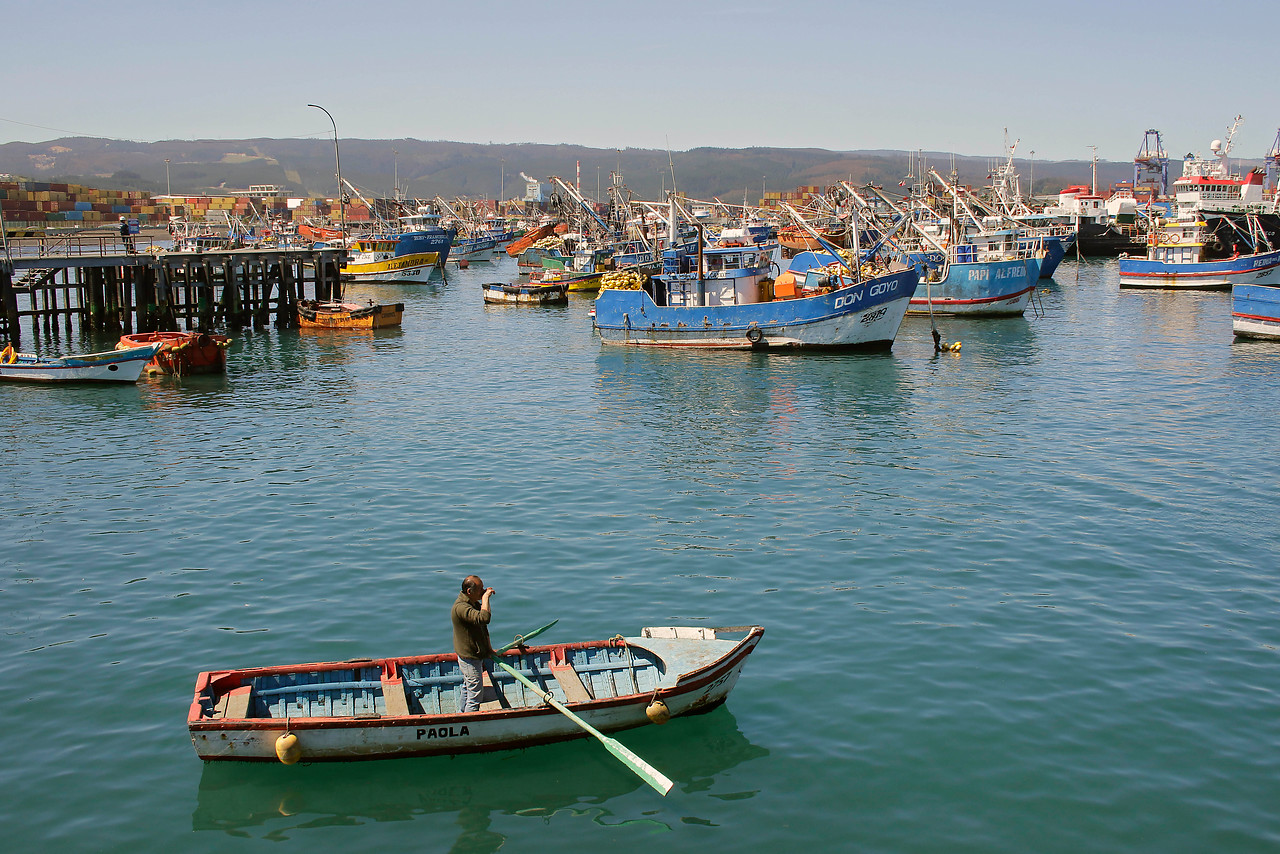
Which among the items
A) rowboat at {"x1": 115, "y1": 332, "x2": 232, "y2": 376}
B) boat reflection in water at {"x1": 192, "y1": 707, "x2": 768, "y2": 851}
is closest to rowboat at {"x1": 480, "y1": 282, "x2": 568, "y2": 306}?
rowboat at {"x1": 115, "y1": 332, "x2": 232, "y2": 376}

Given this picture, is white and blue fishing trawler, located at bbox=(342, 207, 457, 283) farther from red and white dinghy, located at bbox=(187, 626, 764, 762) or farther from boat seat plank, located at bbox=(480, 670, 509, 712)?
boat seat plank, located at bbox=(480, 670, 509, 712)

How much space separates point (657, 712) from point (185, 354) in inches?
1289

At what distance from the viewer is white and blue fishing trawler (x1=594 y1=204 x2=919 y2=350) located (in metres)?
41.9

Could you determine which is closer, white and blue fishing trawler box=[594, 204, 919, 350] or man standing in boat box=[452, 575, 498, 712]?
man standing in boat box=[452, 575, 498, 712]

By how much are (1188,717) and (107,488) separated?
21596mm

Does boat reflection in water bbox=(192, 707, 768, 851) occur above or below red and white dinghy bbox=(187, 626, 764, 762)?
below

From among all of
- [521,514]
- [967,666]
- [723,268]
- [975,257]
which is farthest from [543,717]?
[975,257]

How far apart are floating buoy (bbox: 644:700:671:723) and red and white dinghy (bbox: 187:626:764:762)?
3 cm

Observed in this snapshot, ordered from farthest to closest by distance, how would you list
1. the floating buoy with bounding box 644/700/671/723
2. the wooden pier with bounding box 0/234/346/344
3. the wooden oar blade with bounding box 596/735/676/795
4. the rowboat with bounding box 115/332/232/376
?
1. the wooden pier with bounding box 0/234/346/344
2. the rowboat with bounding box 115/332/232/376
3. the floating buoy with bounding box 644/700/671/723
4. the wooden oar blade with bounding box 596/735/676/795

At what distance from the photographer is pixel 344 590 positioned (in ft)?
52.7

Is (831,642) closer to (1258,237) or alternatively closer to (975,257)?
(975,257)

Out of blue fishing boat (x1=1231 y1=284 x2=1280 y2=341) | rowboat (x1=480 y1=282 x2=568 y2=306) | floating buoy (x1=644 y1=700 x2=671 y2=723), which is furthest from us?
rowboat (x1=480 y1=282 x2=568 y2=306)

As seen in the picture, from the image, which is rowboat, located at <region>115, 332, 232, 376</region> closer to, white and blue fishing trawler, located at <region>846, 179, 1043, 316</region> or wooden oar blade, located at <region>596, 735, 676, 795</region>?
wooden oar blade, located at <region>596, 735, 676, 795</region>

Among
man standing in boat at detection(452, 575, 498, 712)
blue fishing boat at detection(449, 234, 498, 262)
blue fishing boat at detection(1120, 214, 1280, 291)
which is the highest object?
blue fishing boat at detection(449, 234, 498, 262)
